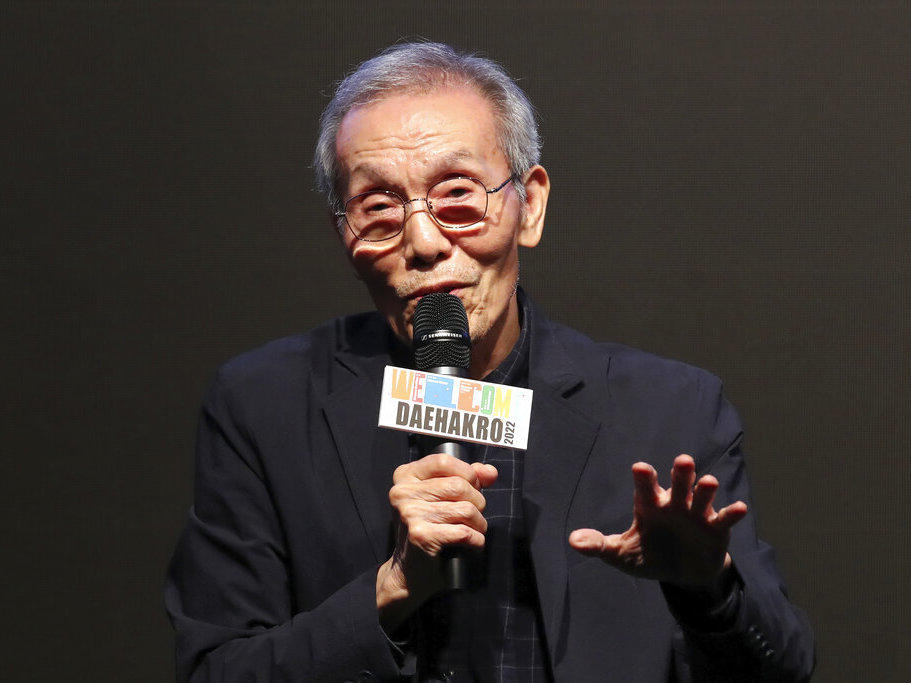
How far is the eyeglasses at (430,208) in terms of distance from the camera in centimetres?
203

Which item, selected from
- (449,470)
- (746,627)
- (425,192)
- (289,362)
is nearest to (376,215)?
(425,192)

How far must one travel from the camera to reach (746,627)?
1736 mm

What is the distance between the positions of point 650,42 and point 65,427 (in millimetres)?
1557

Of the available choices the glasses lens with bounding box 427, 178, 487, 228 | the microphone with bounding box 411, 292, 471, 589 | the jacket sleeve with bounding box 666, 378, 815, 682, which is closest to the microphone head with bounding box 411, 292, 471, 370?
the microphone with bounding box 411, 292, 471, 589

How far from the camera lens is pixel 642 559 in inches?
64.2

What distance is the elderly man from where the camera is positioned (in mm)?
1808

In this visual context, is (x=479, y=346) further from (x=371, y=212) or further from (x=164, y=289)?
(x=164, y=289)

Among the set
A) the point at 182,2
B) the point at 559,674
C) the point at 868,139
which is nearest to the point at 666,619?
the point at 559,674

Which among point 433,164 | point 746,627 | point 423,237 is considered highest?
point 433,164

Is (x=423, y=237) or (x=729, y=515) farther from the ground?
(x=423, y=237)

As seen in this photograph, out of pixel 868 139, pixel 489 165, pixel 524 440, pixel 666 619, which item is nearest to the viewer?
pixel 524 440

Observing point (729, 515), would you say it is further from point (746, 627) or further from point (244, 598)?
point (244, 598)

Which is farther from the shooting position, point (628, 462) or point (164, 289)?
point (164, 289)

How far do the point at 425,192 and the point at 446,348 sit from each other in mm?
425
